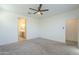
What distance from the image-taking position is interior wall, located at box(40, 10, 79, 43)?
142 inches

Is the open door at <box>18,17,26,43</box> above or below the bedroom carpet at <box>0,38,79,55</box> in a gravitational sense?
above

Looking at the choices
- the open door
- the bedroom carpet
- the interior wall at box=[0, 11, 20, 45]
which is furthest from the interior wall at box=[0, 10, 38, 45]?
the open door

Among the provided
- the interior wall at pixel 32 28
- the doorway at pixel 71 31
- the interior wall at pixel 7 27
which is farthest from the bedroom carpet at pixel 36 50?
the doorway at pixel 71 31

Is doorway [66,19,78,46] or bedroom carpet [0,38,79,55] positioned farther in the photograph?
doorway [66,19,78,46]

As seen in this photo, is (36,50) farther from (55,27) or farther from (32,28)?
(55,27)

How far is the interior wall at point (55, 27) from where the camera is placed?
360cm

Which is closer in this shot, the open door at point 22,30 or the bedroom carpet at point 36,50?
the bedroom carpet at point 36,50

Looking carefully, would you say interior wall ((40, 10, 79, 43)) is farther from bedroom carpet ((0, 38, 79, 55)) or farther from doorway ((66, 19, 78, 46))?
bedroom carpet ((0, 38, 79, 55))

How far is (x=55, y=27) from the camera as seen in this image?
154 inches

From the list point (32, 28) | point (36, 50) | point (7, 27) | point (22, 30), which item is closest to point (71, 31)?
point (32, 28)

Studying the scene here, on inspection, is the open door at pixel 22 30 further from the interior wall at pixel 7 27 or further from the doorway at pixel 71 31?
the doorway at pixel 71 31
